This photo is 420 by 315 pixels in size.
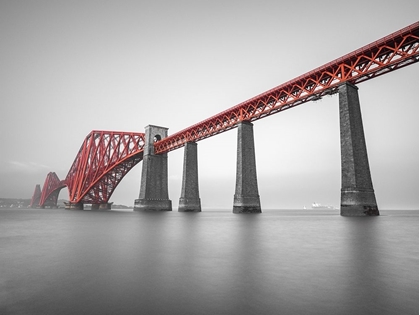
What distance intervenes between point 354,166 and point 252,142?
519 inches

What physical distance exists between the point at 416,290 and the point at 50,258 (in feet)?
21.4

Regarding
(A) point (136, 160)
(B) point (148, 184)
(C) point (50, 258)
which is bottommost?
(C) point (50, 258)

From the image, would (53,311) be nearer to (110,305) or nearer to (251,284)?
(110,305)

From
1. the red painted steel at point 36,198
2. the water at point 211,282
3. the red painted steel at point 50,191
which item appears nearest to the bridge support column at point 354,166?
the water at point 211,282

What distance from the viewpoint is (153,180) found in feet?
150

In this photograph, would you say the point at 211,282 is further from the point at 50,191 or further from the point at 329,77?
the point at 50,191

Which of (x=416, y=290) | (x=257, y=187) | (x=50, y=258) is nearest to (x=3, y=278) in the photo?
(x=50, y=258)

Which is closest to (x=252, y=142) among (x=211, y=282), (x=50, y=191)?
(x=211, y=282)

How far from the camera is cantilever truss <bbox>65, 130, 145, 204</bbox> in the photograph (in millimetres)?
54334

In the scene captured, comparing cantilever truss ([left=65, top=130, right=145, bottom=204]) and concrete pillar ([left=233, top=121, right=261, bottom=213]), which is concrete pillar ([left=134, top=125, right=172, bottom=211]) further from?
concrete pillar ([left=233, top=121, right=261, bottom=213])

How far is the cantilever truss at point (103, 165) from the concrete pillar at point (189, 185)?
1632 centimetres

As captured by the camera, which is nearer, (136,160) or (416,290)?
(416,290)

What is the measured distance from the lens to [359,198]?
1850 cm

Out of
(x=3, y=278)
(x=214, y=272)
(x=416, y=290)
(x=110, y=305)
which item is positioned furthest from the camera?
(x=214, y=272)
